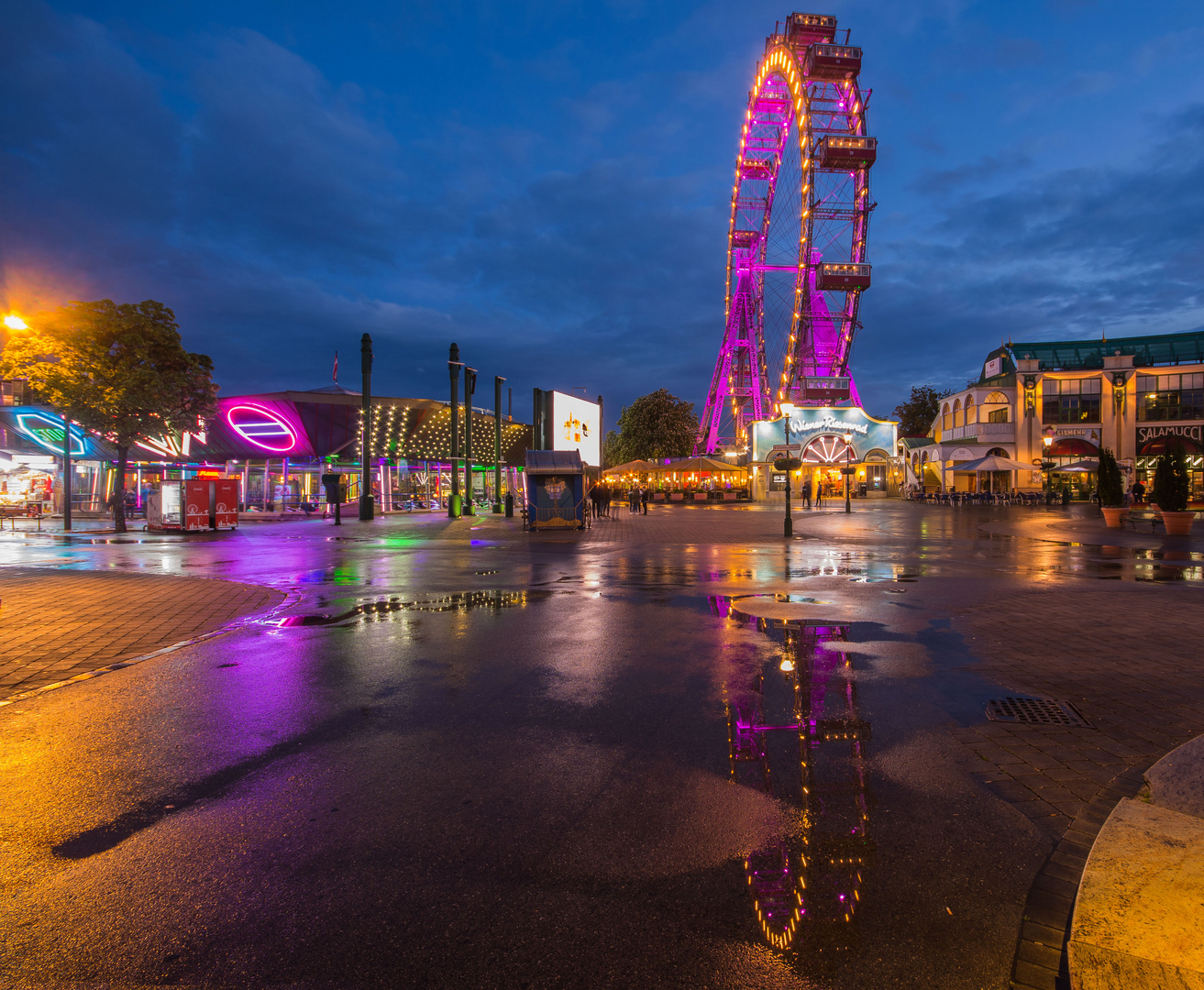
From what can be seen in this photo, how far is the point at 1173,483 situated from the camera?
2003 centimetres

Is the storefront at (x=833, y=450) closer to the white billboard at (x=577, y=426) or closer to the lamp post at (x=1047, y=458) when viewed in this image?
the lamp post at (x=1047, y=458)

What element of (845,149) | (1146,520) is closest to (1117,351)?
(845,149)

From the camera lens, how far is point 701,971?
7.11 ft

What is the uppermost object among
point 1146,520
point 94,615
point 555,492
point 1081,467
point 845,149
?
point 845,149

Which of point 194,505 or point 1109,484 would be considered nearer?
point 194,505

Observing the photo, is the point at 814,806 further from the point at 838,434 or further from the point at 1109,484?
the point at 838,434

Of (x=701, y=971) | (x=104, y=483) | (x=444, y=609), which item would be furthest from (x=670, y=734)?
(x=104, y=483)

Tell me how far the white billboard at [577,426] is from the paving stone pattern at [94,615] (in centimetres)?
2926

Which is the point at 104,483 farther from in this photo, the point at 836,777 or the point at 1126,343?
the point at 1126,343

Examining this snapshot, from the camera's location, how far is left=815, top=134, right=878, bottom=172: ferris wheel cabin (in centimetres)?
4519

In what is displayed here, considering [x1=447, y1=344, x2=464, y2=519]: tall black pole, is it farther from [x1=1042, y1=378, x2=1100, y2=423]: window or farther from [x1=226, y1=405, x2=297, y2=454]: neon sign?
[x1=1042, y1=378, x2=1100, y2=423]: window

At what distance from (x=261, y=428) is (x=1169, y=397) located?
202 feet

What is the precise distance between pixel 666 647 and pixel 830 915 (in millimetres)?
4134

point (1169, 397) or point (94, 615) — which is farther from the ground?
point (1169, 397)
